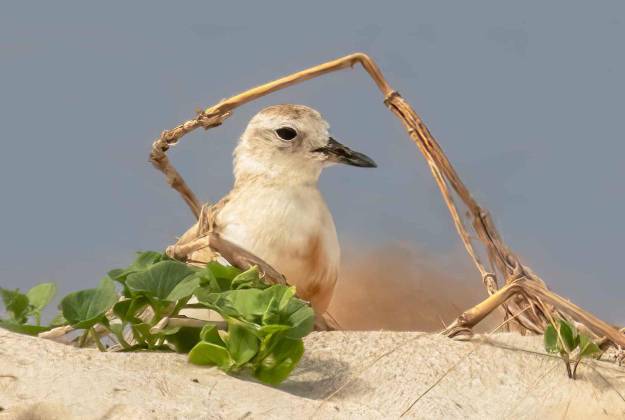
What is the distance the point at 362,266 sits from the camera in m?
5.41

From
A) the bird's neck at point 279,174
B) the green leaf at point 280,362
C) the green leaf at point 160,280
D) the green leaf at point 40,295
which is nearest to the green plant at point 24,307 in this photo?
the green leaf at point 40,295

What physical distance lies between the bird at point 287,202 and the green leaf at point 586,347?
102 centimetres

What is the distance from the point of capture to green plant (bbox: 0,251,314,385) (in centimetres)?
276

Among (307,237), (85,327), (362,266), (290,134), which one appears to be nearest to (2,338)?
(85,327)

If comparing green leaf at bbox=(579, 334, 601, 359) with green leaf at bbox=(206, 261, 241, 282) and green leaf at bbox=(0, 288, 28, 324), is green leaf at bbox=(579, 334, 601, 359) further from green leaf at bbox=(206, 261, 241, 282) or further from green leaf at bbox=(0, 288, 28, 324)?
green leaf at bbox=(0, 288, 28, 324)

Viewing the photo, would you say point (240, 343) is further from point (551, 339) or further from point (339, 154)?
point (339, 154)

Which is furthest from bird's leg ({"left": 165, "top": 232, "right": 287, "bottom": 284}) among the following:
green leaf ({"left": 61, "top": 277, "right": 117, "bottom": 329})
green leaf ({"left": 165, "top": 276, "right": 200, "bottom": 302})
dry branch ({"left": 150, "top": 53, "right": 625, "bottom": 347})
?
green leaf ({"left": 61, "top": 277, "right": 117, "bottom": 329})

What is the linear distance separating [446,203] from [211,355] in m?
1.51

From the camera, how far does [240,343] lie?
9.04ft

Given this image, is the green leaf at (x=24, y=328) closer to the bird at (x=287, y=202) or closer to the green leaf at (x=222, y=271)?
the green leaf at (x=222, y=271)

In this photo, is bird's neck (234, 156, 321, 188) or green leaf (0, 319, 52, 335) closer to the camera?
green leaf (0, 319, 52, 335)

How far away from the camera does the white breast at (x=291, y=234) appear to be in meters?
3.93

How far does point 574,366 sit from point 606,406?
0.57 feet

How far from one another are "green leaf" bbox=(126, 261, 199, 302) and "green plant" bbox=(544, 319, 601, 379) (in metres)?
1.07
